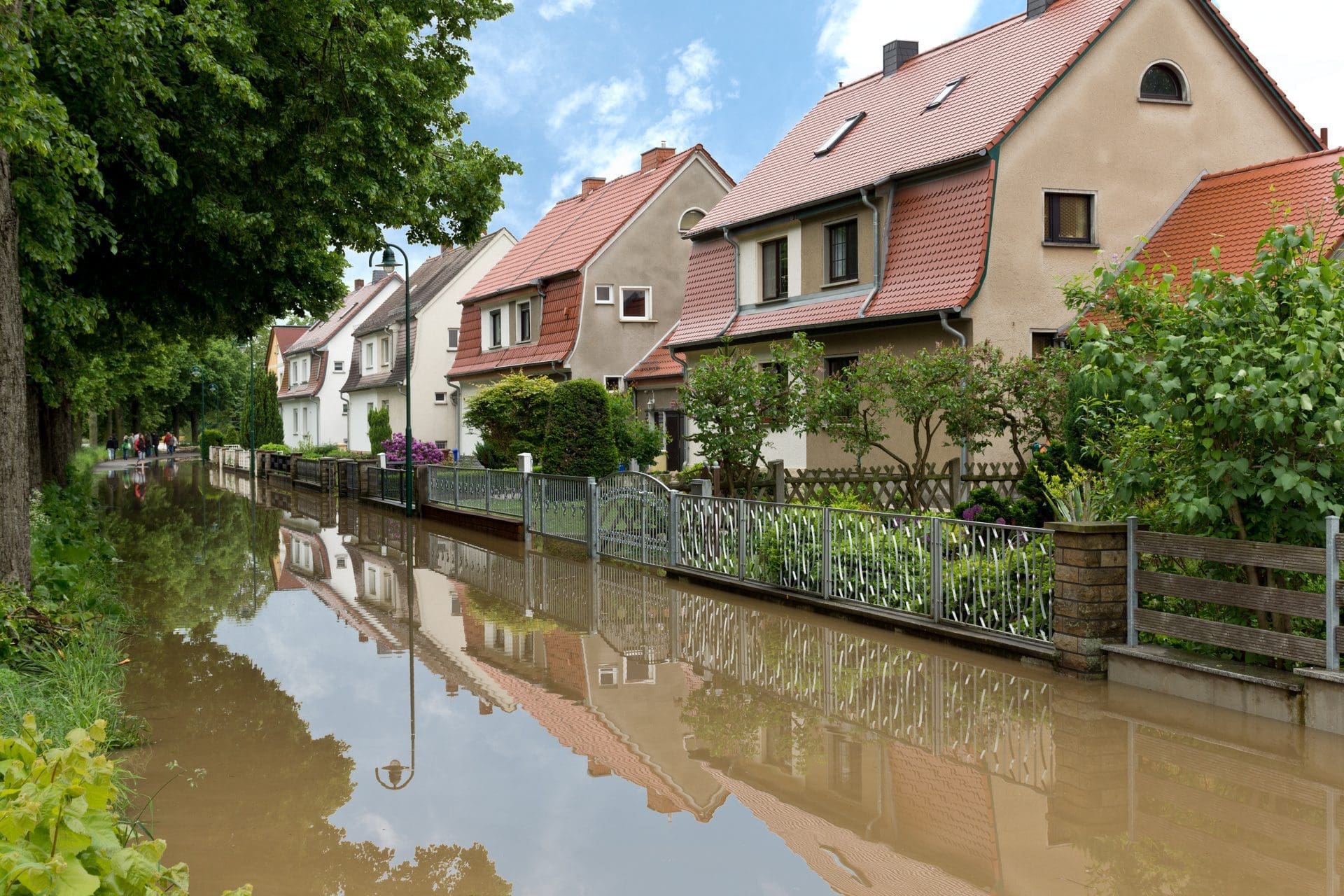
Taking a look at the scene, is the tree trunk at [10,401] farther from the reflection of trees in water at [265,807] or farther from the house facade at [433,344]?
the house facade at [433,344]

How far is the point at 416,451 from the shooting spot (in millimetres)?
32188

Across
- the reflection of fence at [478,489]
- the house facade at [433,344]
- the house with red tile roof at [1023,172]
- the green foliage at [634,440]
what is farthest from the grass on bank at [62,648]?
the house facade at [433,344]

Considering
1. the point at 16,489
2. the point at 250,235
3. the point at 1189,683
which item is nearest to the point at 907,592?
the point at 1189,683

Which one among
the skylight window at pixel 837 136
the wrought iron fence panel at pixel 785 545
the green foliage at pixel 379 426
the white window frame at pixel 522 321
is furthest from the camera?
the green foliage at pixel 379 426

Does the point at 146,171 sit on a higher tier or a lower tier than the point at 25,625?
higher

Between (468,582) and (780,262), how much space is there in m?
12.1

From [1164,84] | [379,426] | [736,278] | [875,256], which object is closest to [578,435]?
[736,278]

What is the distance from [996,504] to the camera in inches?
590

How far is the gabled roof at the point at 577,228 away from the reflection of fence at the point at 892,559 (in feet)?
71.7

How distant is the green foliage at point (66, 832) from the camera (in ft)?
9.80

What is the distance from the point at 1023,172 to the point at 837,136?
6642mm

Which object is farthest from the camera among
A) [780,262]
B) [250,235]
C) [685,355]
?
[685,355]

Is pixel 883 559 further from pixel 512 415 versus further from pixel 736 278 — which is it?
pixel 512 415

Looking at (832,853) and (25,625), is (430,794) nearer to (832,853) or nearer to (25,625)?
(832,853)
